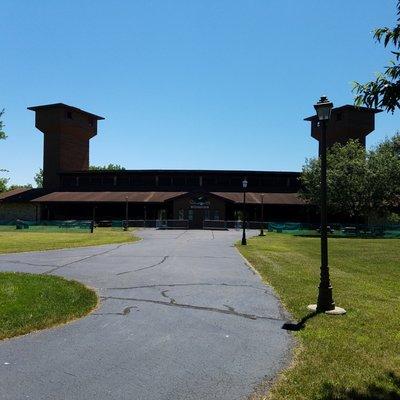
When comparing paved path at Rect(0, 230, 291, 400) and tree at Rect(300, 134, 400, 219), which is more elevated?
tree at Rect(300, 134, 400, 219)

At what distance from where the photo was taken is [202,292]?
11297 mm

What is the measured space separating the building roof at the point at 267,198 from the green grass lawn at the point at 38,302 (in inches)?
1946

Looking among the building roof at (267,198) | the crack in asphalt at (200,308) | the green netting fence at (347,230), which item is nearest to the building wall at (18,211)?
the building roof at (267,198)

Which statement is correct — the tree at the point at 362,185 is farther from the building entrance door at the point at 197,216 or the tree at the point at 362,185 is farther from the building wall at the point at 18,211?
the building wall at the point at 18,211

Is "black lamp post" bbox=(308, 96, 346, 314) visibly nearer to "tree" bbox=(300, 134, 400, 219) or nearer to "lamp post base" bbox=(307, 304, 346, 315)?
"lamp post base" bbox=(307, 304, 346, 315)

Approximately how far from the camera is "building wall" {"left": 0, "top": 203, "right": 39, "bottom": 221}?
68.4m

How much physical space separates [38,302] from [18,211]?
2493 inches

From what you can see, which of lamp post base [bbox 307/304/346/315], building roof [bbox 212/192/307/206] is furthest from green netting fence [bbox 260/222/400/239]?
lamp post base [bbox 307/304/346/315]

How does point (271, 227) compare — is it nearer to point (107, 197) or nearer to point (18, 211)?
point (107, 197)

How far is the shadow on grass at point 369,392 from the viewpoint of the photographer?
4816 millimetres

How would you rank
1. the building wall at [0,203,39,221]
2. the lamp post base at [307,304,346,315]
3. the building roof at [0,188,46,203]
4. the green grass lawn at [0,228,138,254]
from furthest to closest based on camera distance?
the building wall at [0,203,39,221] < the building roof at [0,188,46,203] < the green grass lawn at [0,228,138,254] < the lamp post base at [307,304,346,315]

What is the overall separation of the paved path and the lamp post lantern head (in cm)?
381

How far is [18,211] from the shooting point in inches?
2714

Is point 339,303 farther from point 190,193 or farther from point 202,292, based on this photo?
point 190,193
